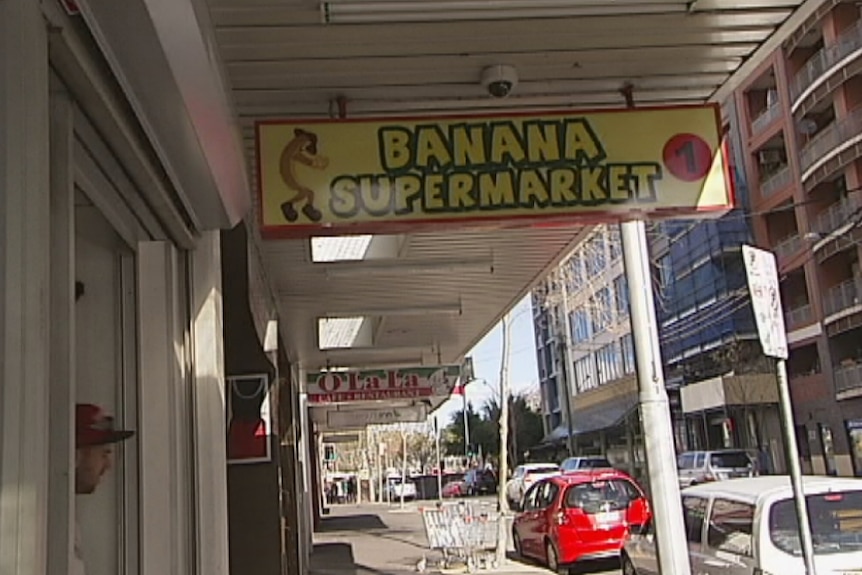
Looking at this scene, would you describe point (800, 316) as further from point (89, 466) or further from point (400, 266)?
point (89, 466)

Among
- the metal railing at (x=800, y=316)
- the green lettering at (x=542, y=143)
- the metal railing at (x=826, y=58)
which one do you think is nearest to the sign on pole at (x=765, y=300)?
the green lettering at (x=542, y=143)

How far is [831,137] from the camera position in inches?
1463

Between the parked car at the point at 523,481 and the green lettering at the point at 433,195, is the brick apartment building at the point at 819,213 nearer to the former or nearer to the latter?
the parked car at the point at 523,481

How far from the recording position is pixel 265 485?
22.6ft

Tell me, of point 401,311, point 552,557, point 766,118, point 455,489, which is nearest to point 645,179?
point 401,311

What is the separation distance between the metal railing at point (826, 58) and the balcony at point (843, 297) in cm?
759

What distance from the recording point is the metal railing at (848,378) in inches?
1471

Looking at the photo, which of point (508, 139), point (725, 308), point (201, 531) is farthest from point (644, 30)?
point (725, 308)

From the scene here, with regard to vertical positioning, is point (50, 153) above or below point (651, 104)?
below

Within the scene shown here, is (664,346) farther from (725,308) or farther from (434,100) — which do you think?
(434,100)

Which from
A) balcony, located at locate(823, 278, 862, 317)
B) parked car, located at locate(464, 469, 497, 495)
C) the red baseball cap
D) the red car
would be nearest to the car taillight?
the red car

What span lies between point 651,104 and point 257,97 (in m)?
1.99

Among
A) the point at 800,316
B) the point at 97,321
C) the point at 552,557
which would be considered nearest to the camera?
the point at 97,321

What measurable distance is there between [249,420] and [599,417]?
54288 millimetres
